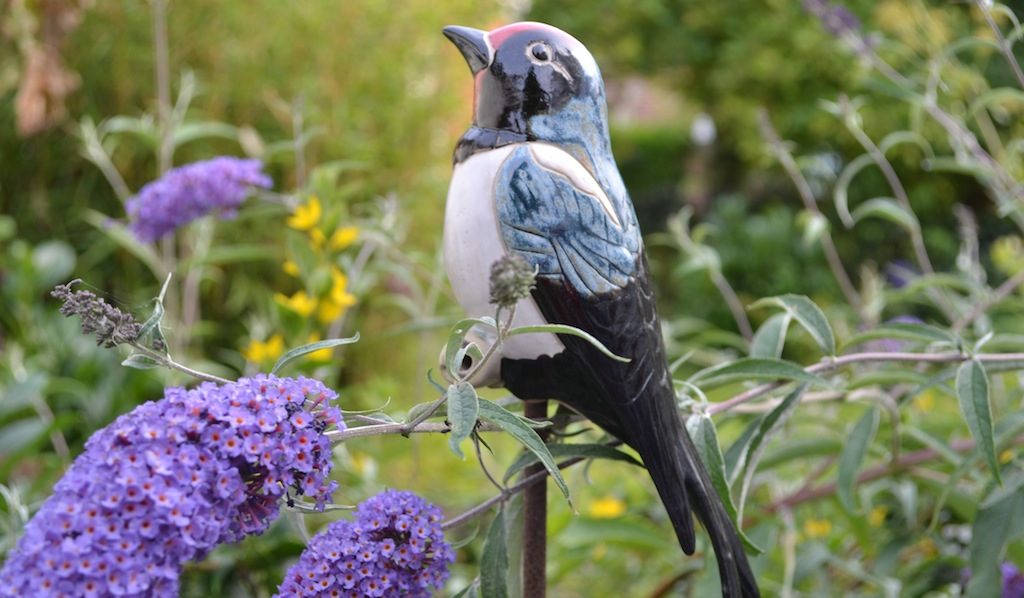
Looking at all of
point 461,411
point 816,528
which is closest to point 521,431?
point 461,411

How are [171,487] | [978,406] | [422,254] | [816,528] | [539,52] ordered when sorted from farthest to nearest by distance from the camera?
1. [816,528]
2. [422,254]
3. [978,406]
4. [539,52]
5. [171,487]

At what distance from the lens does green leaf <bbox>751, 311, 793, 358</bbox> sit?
52.1 inches

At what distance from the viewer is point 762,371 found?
3.67 ft

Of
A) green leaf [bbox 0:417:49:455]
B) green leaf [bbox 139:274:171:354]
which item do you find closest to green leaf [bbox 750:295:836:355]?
green leaf [bbox 139:274:171:354]

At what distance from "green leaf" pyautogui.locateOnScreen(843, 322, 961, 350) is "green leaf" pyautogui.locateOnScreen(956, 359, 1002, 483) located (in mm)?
37

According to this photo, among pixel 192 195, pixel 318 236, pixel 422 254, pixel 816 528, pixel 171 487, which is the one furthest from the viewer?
pixel 816 528

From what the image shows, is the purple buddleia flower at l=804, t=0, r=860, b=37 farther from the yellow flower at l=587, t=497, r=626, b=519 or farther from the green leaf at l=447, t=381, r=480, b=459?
the green leaf at l=447, t=381, r=480, b=459

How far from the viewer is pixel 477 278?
0.96 m

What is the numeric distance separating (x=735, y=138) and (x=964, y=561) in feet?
21.0

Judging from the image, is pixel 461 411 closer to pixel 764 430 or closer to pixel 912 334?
pixel 764 430

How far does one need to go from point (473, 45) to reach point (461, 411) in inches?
15.2

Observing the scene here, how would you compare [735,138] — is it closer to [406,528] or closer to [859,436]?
[859,436]

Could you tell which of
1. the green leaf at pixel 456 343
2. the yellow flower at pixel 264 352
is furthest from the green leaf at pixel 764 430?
the yellow flower at pixel 264 352

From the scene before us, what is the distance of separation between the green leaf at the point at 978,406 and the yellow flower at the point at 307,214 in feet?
3.36
